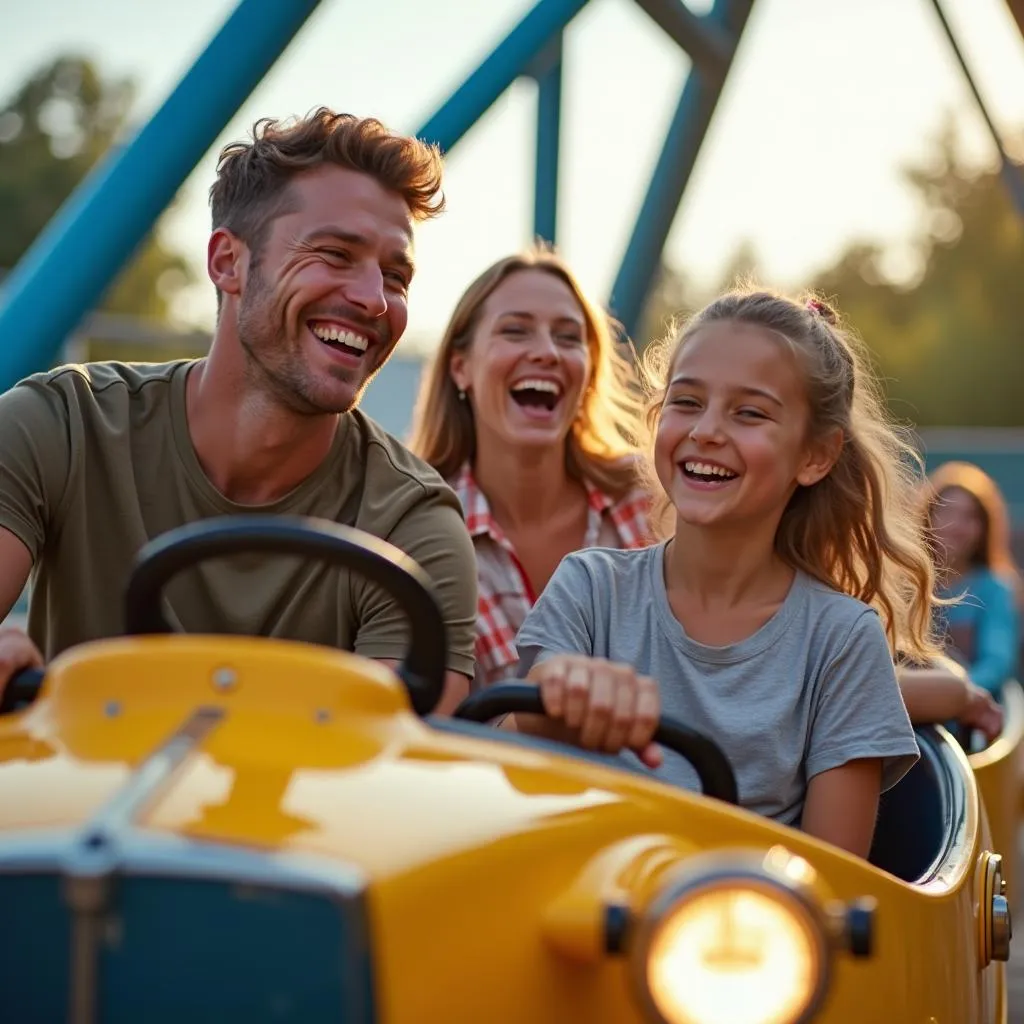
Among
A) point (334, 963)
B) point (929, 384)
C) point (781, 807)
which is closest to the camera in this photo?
point (334, 963)

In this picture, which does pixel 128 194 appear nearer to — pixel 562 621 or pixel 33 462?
pixel 33 462

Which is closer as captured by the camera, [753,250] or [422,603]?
[422,603]

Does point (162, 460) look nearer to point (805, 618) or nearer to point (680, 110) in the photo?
point (805, 618)

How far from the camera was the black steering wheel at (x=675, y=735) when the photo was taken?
4.91ft

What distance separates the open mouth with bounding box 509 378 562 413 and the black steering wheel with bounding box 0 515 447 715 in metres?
1.70

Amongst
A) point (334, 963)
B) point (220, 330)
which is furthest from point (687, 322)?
point (334, 963)

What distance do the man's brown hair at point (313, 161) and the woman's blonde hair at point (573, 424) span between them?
872mm

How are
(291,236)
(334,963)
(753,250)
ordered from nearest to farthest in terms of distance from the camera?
(334,963)
(291,236)
(753,250)

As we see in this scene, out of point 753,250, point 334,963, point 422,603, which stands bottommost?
point 334,963

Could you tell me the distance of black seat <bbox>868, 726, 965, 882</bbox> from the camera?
79.4 inches

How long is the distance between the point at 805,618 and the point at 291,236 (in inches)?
31.3

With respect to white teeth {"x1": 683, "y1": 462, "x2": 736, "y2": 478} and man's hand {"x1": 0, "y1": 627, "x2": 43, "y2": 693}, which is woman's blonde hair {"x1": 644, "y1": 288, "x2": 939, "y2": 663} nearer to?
white teeth {"x1": 683, "y1": 462, "x2": 736, "y2": 478}

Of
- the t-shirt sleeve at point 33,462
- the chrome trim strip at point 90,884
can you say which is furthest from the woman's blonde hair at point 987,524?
the chrome trim strip at point 90,884

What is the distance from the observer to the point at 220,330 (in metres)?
2.29
